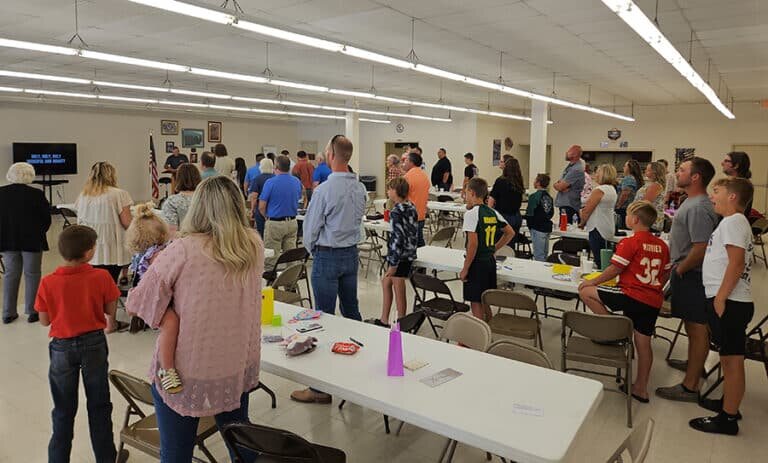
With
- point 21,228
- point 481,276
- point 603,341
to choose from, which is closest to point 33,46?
point 21,228

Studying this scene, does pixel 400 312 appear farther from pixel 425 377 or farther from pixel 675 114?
pixel 675 114

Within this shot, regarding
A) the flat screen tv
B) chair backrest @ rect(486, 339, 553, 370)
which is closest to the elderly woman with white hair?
chair backrest @ rect(486, 339, 553, 370)

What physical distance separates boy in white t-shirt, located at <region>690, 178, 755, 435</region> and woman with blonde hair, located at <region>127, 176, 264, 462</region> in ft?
8.79

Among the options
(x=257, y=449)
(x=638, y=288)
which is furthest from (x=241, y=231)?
(x=638, y=288)

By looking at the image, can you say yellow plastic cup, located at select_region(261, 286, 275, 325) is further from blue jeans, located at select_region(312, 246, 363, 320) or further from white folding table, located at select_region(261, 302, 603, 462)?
blue jeans, located at select_region(312, 246, 363, 320)

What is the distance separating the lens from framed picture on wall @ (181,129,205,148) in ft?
60.7

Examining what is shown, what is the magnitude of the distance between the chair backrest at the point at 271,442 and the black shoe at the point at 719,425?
8.60 ft

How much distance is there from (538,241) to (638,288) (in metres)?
3.03

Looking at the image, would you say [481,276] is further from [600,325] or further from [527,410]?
[527,410]

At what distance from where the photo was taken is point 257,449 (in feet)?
6.73

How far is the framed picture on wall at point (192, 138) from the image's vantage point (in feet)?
60.7

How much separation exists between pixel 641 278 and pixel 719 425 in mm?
990

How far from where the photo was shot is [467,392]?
7.34ft

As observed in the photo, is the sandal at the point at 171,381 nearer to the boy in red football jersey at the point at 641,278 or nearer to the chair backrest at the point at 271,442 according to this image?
the chair backrest at the point at 271,442
